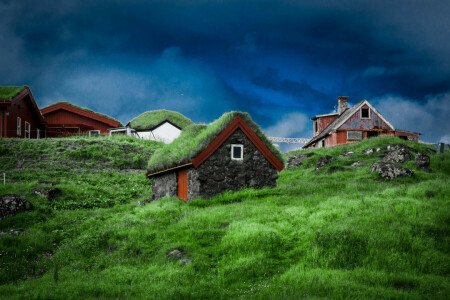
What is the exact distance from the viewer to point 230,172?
808 inches

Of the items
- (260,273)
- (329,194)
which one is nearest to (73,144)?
(329,194)

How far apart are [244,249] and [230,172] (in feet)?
29.9

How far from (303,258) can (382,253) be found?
235cm

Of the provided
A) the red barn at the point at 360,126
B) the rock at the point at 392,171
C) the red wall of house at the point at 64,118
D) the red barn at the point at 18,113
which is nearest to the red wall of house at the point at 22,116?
the red barn at the point at 18,113

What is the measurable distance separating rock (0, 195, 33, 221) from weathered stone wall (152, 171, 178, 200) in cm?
782

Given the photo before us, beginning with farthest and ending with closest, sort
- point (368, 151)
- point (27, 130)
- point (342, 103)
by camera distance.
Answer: point (342, 103)
point (27, 130)
point (368, 151)

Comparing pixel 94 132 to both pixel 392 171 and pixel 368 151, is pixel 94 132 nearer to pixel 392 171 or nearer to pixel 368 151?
pixel 368 151

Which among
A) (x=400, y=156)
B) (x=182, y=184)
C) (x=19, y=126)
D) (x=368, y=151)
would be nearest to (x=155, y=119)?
(x=19, y=126)

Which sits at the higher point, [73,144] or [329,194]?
[73,144]

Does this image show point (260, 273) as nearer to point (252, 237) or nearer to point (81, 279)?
point (252, 237)

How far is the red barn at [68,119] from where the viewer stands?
4932 centimetres

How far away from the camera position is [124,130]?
54.9m

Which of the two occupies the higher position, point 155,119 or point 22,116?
point 155,119

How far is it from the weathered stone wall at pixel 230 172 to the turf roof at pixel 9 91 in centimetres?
2753
